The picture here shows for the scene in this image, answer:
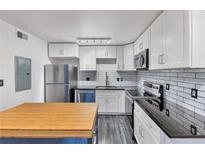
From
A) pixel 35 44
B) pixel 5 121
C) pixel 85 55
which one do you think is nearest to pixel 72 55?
pixel 85 55

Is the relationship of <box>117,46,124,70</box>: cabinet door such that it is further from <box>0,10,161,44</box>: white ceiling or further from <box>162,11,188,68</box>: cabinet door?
<box>162,11,188,68</box>: cabinet door

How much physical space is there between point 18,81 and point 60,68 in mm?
1383

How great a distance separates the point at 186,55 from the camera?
1.44 meters

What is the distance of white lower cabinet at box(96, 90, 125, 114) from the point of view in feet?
15.7

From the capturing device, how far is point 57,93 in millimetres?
4312

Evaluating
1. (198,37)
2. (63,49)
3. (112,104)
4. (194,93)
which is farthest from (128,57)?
(198,37)

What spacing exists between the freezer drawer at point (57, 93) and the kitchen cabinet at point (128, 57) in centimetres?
187

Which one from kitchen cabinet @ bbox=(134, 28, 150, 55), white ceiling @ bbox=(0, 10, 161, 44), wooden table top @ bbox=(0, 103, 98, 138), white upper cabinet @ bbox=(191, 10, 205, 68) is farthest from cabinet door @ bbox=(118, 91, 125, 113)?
white upper cabinet @ bbox=(191, 10, 205, 68)

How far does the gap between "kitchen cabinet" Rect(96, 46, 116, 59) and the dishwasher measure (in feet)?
3.82

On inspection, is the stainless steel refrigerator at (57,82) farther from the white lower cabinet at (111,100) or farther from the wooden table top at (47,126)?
the wooden table top at (47,126)

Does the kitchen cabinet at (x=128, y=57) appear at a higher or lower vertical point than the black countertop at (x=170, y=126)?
higher

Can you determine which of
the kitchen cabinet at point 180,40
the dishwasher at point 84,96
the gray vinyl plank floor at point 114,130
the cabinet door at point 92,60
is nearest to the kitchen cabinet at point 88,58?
the cabinet door at point 92,60

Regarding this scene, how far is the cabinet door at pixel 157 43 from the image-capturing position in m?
2.15
